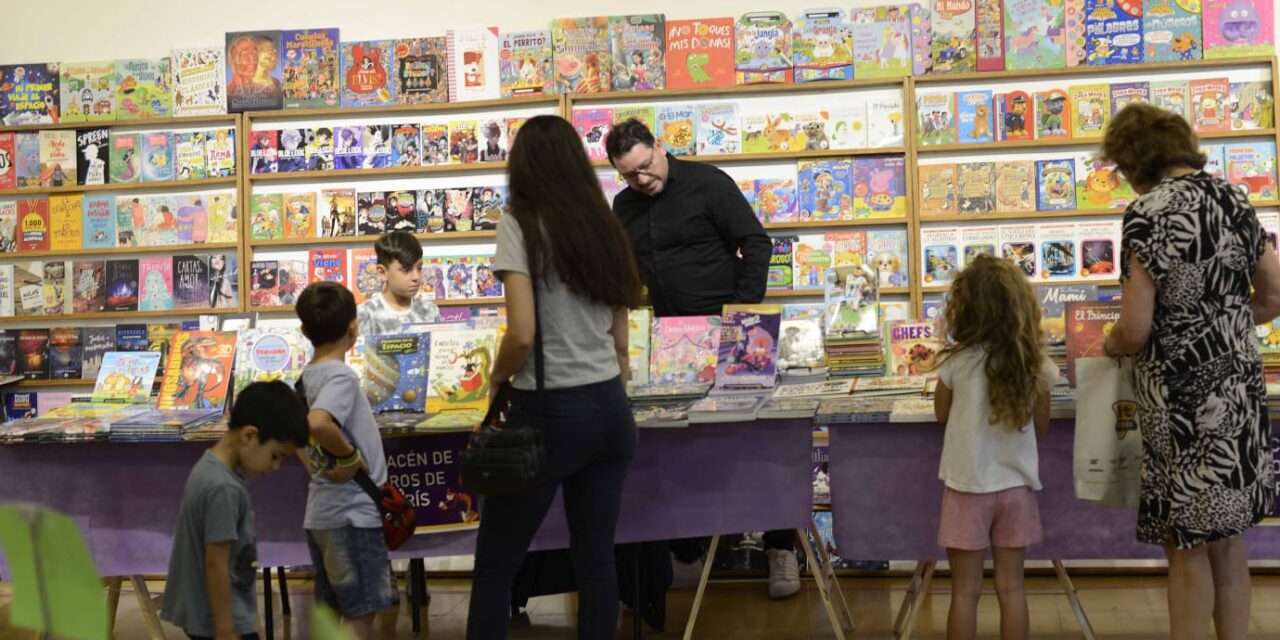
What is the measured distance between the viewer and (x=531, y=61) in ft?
18.2

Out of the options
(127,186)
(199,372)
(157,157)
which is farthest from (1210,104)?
(127,186)

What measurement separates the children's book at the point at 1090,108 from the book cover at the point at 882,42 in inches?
27.5

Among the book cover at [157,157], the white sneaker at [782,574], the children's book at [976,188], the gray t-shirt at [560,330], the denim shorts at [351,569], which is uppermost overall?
the book cover at [157,157]

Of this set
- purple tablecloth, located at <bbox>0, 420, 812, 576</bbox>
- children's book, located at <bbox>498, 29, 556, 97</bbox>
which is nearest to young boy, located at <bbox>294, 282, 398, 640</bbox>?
purple tablecloth, located at <bbox>0, 420, 812, 576</bbox>

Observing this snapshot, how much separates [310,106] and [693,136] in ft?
5.60

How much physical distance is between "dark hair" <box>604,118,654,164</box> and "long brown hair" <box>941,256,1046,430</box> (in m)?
1.39

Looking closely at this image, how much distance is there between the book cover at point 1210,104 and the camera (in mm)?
5203

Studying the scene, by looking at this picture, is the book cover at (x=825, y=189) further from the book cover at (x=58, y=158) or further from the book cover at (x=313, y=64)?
the book cover at (x=58, y=158)

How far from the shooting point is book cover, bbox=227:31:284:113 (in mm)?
5684

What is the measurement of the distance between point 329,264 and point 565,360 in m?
3.26

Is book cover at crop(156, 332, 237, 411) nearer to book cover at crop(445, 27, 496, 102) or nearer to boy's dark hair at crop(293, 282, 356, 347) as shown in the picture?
boy's dark hair at crop(293, 282, 356, 347)

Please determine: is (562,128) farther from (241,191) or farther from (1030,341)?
(241,191)

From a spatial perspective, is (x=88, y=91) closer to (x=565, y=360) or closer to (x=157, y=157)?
A: (x=157, y=157)

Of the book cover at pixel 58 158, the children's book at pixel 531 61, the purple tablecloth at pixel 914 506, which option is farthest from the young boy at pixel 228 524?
the book cover at pixel 58 158
